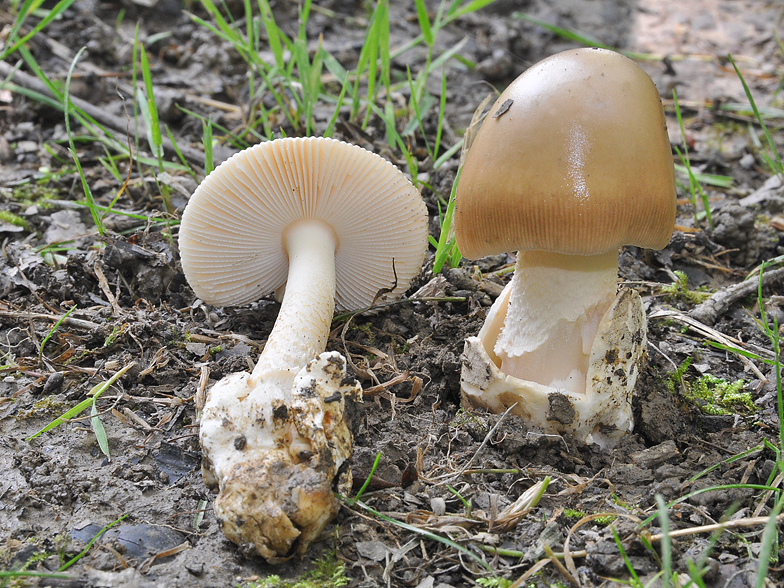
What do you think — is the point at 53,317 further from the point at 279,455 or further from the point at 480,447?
the point at 480,447

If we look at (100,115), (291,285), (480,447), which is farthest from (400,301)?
(100,115)

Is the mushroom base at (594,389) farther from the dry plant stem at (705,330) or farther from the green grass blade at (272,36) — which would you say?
the green grass blade at (272,36)

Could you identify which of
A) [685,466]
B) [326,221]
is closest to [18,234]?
[326,221]

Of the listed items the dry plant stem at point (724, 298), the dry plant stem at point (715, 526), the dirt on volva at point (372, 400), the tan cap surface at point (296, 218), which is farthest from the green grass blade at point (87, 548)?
the dry plant stem at point (724, 298)

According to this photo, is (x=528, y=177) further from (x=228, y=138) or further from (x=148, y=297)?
(x=228, y=138)

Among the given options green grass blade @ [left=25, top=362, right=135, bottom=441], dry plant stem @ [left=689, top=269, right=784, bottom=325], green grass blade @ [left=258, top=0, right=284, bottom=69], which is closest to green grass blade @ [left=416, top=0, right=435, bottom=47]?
green grass blade @ [left=258, top=0, right=284, bottom=69]

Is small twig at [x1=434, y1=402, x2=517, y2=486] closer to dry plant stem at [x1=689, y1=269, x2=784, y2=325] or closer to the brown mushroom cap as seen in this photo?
the brown mushroom cap
